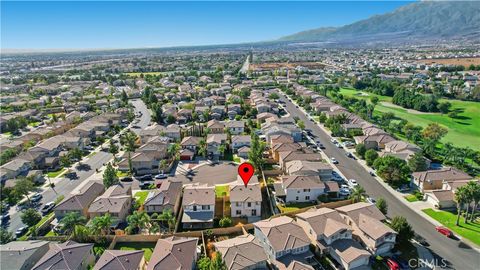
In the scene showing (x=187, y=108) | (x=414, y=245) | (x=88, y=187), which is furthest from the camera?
(x=187, y=108)

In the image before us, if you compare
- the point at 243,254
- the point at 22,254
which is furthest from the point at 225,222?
the point at 22,254

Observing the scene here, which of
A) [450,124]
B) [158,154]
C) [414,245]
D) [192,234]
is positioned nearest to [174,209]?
[192,234]

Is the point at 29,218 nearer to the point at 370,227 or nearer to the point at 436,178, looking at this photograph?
the point at 370,227

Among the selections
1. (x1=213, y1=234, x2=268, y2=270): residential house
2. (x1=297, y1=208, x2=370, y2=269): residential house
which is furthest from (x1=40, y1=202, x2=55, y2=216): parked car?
(x1=297, y1=208, x2=370, y2=269): residential house

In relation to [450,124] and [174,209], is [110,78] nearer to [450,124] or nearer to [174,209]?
[174,209]

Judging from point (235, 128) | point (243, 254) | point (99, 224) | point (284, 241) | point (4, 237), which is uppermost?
point (99, 224)

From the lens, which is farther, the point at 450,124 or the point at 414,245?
the point at 450,124

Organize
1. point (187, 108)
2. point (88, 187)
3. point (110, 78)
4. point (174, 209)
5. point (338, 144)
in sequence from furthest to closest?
point (110, 78) → point (187, 108) → point (338, 144) → point (88, 187) → point (174, 209)
